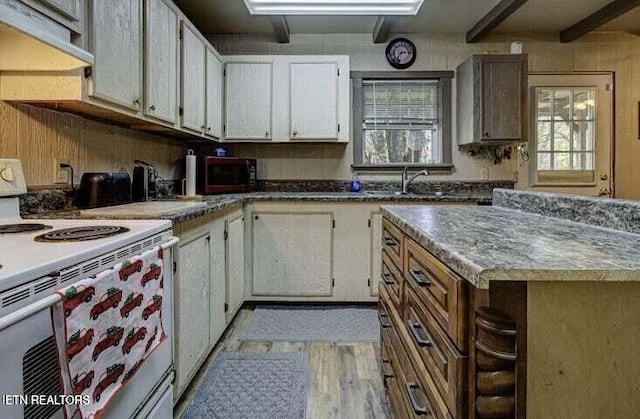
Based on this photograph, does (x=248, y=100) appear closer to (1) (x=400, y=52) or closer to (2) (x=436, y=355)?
(1) (x=400, y=52)

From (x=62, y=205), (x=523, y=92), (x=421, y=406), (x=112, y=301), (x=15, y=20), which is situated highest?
(x=523, y=92)

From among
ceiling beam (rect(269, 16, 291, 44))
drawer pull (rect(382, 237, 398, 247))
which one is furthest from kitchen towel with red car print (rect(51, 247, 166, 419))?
ceiling beam (rect(269, 16, 291, 44))

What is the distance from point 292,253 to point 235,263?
0.55 meters

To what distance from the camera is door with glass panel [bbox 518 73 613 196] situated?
4.21 meters

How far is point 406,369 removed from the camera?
4.76ft

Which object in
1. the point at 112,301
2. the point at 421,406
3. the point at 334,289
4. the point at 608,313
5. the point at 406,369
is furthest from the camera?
the point at 334,289

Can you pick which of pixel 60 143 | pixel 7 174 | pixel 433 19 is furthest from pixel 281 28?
pixel 7 174

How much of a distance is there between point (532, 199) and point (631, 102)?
328 cm

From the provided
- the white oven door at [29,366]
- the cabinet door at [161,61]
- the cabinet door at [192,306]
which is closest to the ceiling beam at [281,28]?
the cabinet door at [161,61]

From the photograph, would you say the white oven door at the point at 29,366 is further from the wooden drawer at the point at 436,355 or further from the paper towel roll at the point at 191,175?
the paper towel roll at the point at 191,175

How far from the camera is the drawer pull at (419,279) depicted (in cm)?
118

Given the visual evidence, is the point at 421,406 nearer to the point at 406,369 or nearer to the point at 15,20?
the point at 406,369

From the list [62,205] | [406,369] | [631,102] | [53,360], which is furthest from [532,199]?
[631,102]

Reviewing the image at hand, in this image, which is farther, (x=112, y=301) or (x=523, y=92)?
(x=523, y=92)
